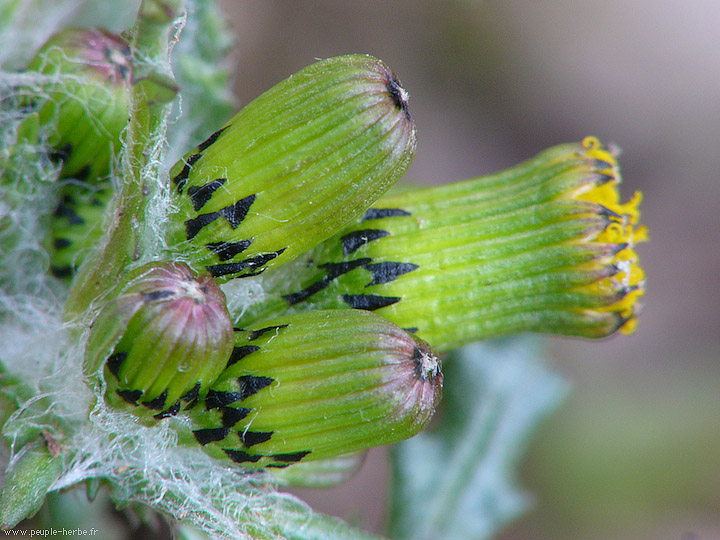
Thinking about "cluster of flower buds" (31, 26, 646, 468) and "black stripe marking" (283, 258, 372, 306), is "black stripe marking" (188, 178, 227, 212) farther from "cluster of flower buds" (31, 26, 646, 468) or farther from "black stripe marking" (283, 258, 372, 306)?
"black stripe marking" (283, 258, 372, 306)

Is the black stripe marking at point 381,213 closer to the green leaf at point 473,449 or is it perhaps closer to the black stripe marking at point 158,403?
the black stripe marking at point 158,403

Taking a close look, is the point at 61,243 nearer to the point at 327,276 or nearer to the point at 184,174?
the point at 184,174

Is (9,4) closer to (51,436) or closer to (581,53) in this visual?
(51,436)

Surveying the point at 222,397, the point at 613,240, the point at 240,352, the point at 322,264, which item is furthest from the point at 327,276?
the point at 613,240

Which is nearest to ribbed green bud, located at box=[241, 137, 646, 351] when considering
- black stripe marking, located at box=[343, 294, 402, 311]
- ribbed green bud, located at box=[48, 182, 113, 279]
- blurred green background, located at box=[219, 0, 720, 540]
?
black stripe marking, located at box=[343, 294, 402, 311]

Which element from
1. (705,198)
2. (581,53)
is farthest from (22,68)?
(705,198)

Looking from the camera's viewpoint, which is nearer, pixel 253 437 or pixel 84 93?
pixel 253 437
